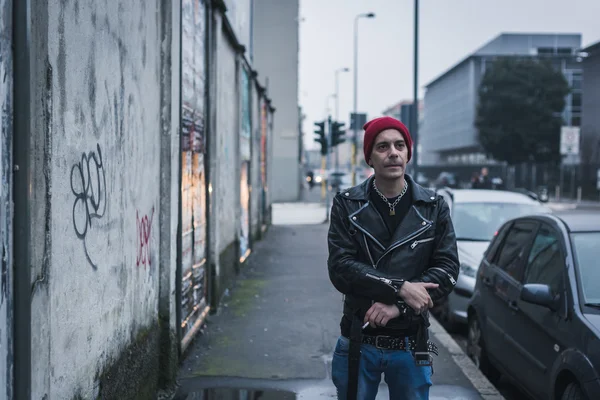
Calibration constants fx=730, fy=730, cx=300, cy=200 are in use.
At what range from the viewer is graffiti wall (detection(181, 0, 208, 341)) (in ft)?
22.1

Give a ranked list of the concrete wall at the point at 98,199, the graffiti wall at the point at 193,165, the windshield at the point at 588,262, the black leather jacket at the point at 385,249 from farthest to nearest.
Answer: the graffiti wall at the point at 193,165
the windshield at the point at 588,262
the black leather jacket at the point at 385,249
the concrete wall at the point at 98,199

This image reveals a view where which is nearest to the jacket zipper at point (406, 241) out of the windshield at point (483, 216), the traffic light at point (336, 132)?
the windshield at point (483, 216)

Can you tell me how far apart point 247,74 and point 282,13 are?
2511 cm

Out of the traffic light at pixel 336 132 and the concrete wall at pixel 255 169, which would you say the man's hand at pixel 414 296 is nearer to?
the concrete wall at pixel 255 169

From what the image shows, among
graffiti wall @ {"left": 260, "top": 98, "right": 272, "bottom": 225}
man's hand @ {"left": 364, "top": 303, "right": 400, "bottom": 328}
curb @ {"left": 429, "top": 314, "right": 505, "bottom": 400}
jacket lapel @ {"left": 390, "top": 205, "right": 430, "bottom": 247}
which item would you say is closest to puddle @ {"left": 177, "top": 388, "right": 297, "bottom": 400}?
curb @ {"left": 429, "top": 314, "right": 505, "bottom": 400}

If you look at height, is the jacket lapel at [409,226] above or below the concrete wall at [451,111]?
below

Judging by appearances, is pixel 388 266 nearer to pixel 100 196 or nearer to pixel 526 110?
pixel 100 196

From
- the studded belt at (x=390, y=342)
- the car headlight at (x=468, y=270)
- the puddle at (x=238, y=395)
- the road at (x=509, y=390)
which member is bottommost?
the road at (x=509, y=390)

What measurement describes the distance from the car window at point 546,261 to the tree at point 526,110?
51262 millimetres

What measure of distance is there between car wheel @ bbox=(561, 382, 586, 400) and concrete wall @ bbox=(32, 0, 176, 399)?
268cm

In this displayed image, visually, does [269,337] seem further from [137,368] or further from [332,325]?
[137,368]

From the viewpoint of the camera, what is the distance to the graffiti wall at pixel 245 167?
521 inches

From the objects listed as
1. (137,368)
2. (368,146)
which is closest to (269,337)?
(137,368)

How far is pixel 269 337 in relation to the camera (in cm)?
752
